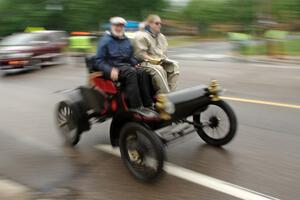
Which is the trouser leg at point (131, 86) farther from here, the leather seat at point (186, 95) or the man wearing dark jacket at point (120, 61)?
the leather seat at point (186, 95)

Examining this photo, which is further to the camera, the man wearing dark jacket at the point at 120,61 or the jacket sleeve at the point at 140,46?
the jacket sleeve at the point at 140,46

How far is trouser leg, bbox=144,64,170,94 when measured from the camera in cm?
545

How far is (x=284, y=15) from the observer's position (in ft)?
142

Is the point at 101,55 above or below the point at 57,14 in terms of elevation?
above

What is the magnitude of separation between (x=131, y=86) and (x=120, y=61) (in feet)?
2.07

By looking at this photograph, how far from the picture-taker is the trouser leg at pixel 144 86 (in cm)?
534

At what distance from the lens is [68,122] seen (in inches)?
242

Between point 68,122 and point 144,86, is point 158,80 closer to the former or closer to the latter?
point 144,86

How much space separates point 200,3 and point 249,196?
151ft

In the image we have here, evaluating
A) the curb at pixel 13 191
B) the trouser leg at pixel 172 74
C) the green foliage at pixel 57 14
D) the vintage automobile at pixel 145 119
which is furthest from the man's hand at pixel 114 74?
the green foliage at pixel 57 14

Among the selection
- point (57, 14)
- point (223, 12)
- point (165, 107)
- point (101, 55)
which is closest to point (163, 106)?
point (165, 107)

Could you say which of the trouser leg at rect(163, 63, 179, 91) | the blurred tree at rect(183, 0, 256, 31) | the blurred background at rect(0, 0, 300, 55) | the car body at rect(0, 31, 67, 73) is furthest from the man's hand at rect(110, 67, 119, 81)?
the blurred tree at rect(183, 0, 256, 31)

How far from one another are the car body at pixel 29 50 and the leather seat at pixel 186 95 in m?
11.9

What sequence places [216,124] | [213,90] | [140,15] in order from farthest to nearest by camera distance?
1. [140,15]
2. [216,124]
3. [213,90]
